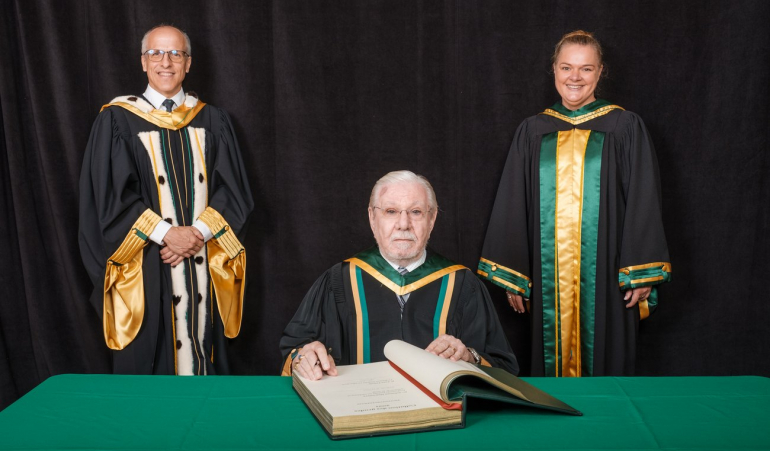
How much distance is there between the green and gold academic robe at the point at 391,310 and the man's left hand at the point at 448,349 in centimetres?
36

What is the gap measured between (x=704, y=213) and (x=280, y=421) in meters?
2.99

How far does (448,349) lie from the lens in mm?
1862

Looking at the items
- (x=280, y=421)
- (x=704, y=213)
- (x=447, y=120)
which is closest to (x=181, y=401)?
(x=280, y=421)

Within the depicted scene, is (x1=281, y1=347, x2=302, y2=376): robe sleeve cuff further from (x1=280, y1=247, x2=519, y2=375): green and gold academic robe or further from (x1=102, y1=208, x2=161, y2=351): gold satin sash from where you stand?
(x1=102, y1=208, x2=161, y2=351): gold satin sash

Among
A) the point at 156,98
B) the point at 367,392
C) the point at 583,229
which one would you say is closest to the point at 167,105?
the point at 156,98

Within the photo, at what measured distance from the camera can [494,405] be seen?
4.90 ft

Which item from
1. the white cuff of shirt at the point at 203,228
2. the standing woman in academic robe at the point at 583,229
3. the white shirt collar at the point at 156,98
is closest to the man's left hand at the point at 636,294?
the standing woman in academic robe at the point at 583,229

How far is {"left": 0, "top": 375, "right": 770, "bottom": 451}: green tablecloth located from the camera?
1322mm

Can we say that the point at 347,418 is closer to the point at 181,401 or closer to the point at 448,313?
the point at 181,401

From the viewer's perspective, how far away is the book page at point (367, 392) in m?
1.40

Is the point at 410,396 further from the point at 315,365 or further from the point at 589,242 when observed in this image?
the point at 589,242

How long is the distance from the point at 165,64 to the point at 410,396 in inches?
86.6

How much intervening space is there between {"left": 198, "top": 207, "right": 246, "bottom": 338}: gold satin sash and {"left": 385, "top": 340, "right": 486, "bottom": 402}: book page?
1.64 m

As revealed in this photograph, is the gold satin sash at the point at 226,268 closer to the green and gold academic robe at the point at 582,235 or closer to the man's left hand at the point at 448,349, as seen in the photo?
the green and gold academic robe at the point at 582,235
